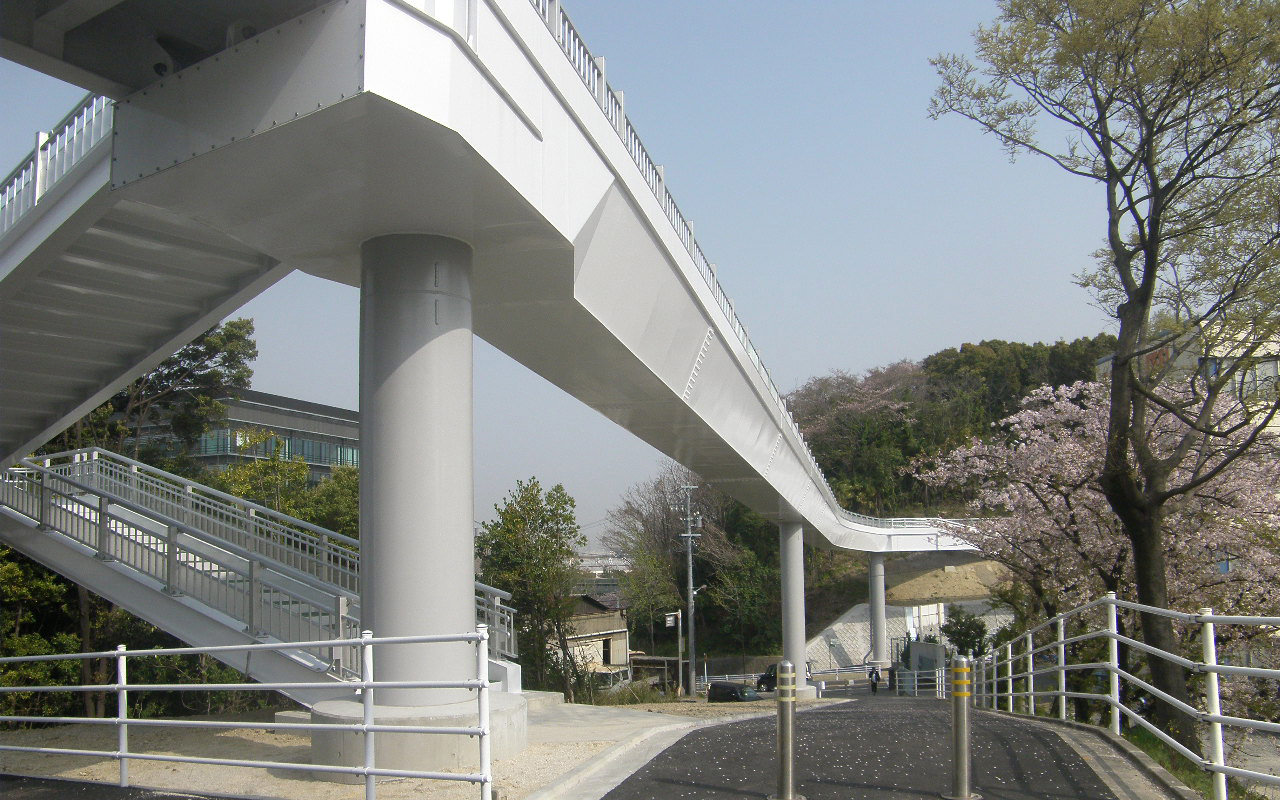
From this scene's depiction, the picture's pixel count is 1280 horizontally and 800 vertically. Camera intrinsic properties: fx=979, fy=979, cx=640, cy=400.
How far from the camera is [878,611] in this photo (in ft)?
166

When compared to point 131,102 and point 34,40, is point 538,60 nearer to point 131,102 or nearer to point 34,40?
point 131,102

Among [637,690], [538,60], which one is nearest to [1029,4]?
[538,60]

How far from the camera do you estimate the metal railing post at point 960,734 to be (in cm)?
630

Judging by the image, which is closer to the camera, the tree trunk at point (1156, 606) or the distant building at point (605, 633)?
the tree trunk at point (1156, 606)

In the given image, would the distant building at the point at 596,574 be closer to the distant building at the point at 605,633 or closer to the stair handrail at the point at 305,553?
the distant building at the point at 605,633

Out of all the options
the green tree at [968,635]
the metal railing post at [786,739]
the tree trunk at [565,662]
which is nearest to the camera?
the metal railing post at [786,739]

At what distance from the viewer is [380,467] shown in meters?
8.48

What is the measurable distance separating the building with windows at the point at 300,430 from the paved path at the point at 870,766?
3945 centimetres

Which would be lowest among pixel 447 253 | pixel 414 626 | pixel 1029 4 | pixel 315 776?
pixel 315 776

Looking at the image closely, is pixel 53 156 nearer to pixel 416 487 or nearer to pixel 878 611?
pixel 416 487

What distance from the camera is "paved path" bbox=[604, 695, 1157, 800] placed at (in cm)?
661

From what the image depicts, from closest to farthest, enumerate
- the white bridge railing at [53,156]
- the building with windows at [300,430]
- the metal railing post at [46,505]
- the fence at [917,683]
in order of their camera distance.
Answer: the white bridge railing at [53,156]
the metal railing post at [46,505]
the fence at [917,683]
the building with windows at [300,430]

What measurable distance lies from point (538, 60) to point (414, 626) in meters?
5.11

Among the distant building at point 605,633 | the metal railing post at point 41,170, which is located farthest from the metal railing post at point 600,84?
the distant building at point 605,633
